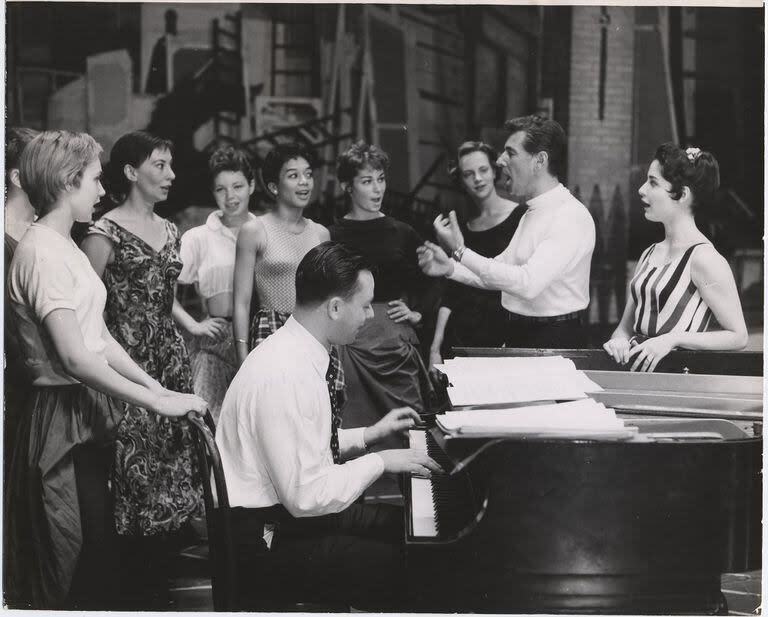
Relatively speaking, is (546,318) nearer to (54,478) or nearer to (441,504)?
(441,504)

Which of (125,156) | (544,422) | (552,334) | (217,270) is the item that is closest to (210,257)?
(217,270)

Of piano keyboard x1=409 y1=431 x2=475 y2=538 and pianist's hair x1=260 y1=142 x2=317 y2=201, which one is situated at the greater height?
pianist's hair x1=260 y1=142 x2=317 y2=201

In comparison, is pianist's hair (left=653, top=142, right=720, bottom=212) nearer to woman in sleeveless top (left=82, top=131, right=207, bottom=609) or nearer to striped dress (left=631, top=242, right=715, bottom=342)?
striped dress (left=631, top=242, right=715, bottom=342)

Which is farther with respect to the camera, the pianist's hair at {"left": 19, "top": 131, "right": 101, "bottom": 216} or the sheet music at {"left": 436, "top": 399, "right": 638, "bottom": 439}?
the pianist's hair at {"left": 19, "top": 131, "right": 101, "bottom": 216}

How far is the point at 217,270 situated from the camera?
4.30 meters

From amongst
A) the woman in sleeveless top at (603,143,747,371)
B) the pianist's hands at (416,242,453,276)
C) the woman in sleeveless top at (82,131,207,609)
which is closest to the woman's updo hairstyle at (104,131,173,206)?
the woman in sleeveless top at (82,131,207,609)

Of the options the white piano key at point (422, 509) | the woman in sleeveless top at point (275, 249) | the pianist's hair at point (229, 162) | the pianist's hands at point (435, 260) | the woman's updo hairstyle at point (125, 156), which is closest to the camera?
the white piano key at point (422, 509)

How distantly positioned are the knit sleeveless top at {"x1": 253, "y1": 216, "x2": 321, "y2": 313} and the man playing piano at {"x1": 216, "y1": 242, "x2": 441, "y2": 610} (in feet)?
4.61

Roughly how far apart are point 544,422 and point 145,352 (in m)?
2.07

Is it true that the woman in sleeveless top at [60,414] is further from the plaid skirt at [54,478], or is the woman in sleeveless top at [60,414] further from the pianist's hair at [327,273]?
the pianist's hair at [327,273]

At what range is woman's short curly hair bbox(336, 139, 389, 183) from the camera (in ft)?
14.3

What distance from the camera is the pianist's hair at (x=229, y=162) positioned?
4.48 metres

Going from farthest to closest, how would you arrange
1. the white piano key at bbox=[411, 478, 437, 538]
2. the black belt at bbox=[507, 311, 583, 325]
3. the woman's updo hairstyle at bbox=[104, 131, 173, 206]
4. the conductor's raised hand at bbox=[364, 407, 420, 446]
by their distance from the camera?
1. the black belt at bbox=[507, 311, 583, 325]
2. the woman's updo hairstyle at bbox=[104, 131, 173, 206]
3. the conductor's raised hand at bbox=[364, 407, 420, 446]
4. the white piano key at bbox=[411, 478, 437, 538]

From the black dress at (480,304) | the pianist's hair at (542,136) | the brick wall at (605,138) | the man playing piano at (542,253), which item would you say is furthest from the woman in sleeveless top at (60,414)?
the brick wall at (605,138)
